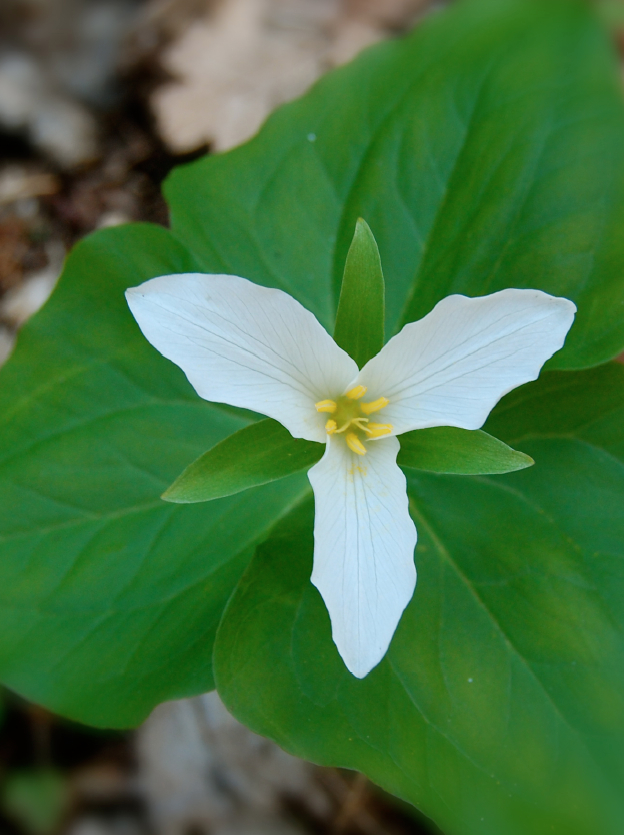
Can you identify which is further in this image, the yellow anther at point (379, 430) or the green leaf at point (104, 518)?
the green leaf at point (104, 518)

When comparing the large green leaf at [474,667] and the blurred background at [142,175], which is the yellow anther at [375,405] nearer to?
the large green leaf at [474,667]

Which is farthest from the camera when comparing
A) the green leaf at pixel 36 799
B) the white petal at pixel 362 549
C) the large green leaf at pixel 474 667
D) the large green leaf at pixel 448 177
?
the green leaf at pixel 36 799

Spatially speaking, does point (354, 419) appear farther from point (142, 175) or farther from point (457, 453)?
point (142, 175)

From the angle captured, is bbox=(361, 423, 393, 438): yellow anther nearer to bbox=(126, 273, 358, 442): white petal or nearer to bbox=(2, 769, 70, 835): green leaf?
bbox=(126, 273, 358, 442): white petal

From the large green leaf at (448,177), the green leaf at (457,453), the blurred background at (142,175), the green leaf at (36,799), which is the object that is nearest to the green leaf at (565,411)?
the large green leaf at (448,177)

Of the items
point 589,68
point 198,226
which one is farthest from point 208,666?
point 589,68

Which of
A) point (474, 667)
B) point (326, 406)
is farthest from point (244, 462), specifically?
point (474, 667)

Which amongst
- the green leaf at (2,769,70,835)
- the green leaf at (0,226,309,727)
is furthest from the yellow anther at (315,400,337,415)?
the green leaf at (2,769,70,835)
